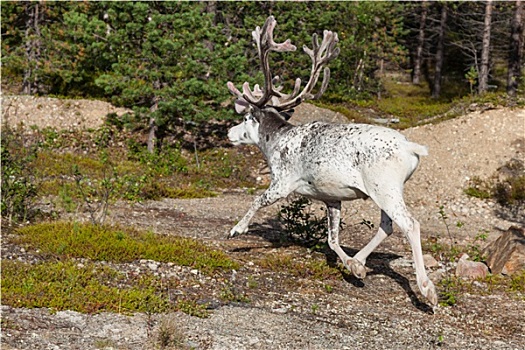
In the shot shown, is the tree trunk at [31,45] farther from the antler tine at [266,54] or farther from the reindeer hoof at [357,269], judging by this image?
the reindeer hoof at [357,269]

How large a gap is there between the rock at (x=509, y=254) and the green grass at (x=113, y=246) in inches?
159

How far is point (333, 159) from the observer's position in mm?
8555

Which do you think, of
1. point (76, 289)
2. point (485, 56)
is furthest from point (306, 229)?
point (485, 56)

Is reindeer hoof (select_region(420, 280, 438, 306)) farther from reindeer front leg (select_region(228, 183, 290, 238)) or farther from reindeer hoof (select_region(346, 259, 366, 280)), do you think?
reindeer front leg (select_region(228, 183, 290, 238))

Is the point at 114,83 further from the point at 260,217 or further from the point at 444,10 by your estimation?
the point at 444,10

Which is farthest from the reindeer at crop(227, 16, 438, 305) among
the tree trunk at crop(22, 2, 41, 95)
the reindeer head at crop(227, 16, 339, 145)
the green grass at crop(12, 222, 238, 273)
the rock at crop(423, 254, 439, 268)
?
the tree trunk at crop(22, 2, 41, 95)

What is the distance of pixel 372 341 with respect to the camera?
695 cm

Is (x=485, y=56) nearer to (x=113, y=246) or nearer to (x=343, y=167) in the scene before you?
(x=343, y=167)

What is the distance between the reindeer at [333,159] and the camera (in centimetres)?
789

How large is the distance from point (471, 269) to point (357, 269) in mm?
2385

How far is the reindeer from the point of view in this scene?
7887mm

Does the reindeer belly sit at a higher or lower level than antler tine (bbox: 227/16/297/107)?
lower

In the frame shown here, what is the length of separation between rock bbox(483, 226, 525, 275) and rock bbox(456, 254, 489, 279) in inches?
10.0

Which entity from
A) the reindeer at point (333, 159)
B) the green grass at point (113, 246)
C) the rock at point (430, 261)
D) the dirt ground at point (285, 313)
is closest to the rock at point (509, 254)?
the dirt ground at point (285, 313)
